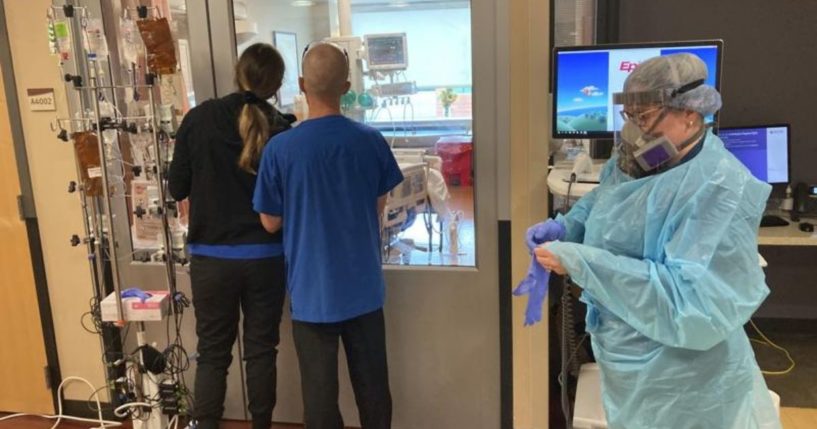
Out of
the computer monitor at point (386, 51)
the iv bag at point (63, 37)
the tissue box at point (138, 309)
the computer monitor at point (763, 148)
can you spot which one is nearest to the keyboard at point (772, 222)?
the computer monitor at point (763, 148)

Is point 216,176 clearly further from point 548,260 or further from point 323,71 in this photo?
point 548,260

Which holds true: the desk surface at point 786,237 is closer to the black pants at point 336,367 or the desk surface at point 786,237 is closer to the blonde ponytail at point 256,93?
the black pants at point 336,367

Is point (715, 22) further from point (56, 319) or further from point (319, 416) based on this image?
point (56, 319)

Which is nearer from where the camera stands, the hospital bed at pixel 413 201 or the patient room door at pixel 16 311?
the hospital bed at pixel 413 201

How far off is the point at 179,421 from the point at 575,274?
202 cm

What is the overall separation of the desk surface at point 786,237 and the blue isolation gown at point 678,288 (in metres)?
1.16

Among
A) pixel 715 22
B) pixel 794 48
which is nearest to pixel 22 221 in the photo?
pixel 715 22

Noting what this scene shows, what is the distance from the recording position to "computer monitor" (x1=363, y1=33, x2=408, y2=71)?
2.45 metres

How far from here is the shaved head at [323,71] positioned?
6.35 feet

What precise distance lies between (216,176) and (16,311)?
4.53 ft

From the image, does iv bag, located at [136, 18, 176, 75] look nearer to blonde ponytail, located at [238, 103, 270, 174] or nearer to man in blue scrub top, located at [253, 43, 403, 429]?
blonde ponytail, located at [238, 103, 270, 174]

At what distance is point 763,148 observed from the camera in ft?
9.57

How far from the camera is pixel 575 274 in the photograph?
1.44m

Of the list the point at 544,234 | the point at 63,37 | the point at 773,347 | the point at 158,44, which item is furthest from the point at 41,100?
the point at 773,347
